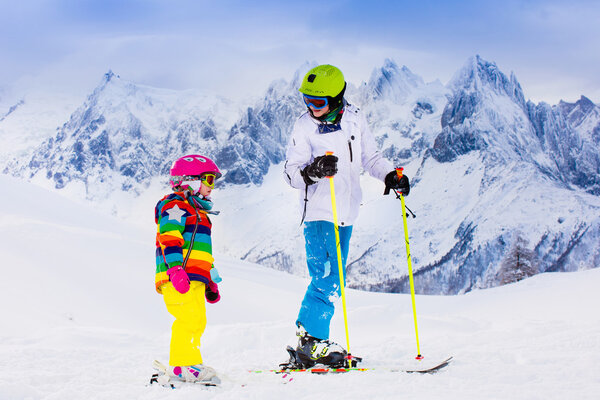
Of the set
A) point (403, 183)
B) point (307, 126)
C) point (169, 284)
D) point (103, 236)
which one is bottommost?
point (169, 284)

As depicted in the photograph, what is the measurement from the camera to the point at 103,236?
15656 mm

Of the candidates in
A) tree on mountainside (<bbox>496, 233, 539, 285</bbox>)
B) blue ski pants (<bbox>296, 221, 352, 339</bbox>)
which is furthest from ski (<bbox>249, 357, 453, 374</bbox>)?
tree on mountainside (<bbox>496, 233, 539, 285</bbox>)

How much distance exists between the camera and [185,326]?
402cm

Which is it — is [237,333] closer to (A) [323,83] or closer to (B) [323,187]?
(B) [323,187]

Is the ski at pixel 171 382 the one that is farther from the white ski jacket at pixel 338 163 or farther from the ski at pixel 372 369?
the white ski jacket at pixel 338 163

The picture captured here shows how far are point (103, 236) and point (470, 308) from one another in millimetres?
10886

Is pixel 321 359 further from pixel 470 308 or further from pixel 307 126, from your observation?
pixel 470 308

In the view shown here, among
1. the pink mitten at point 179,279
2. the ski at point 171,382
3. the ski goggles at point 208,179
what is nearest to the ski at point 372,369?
the ski at point 171,382

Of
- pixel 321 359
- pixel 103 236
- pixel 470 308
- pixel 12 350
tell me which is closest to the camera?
pixel 321 359

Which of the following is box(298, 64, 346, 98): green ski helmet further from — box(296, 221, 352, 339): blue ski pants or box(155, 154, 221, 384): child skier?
box(155, 154, 221, 384): child skier

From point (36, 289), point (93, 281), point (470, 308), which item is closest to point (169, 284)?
point (36, 289)

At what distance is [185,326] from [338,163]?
6.30ft

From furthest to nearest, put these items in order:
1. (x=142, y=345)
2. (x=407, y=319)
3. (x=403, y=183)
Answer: (x=407, y=319) → (x=142, y=345) → (x=403, y=183)

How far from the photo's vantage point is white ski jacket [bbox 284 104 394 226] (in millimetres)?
4598
